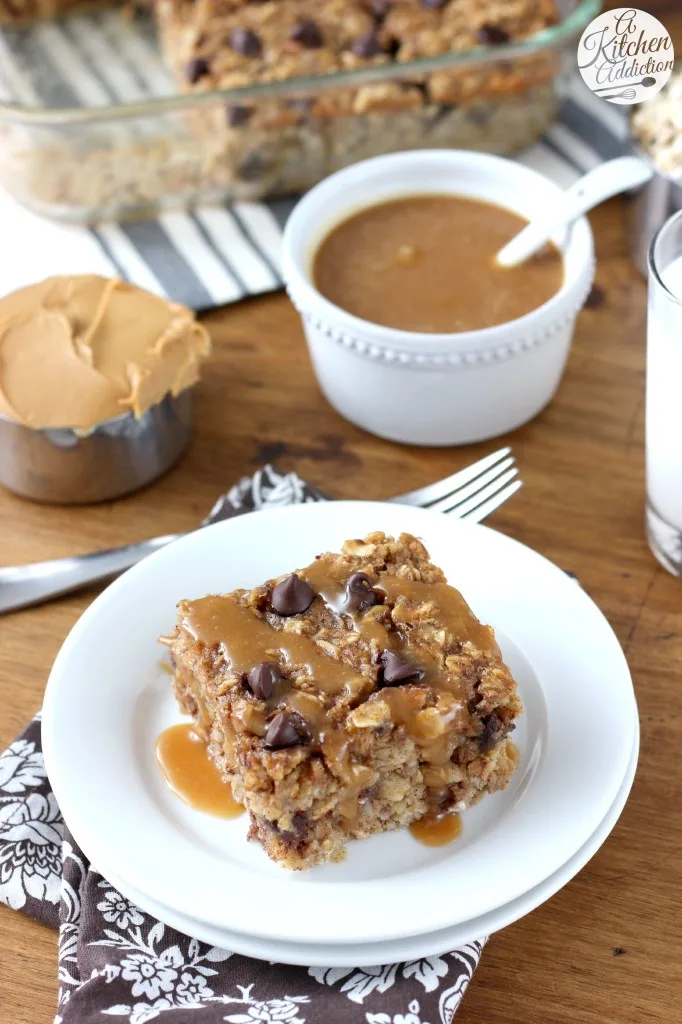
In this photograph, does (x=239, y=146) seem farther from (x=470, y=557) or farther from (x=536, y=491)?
(x=470, y=557)

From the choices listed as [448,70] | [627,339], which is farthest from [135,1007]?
[448,70]

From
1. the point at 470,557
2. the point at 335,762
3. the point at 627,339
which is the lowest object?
the point at 627,339

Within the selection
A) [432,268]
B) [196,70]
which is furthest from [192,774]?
[196,70]

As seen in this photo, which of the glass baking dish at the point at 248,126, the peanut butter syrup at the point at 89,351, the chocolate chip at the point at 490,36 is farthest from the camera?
the chocolate chip at the point at 490,36

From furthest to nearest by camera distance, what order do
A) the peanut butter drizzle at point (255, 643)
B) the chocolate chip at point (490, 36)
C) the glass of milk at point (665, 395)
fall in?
1. the chocolate chip at point (490, 36)
2. the glass of milk at point (665, 395)
3. the peanut butter drizzle at point (255, 643)

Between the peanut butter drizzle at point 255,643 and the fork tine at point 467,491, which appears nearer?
the peanut butter drizzle at point 255,643

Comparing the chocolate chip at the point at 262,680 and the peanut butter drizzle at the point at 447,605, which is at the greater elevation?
the chocolate chip at the point at 262,680

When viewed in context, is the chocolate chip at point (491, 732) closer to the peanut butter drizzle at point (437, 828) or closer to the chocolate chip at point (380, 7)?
the peanut butter drizzle at point (437, 828)

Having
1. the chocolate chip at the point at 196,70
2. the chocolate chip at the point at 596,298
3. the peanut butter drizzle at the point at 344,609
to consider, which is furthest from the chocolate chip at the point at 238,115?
the peanut butter drizzle at the point at 344,609
